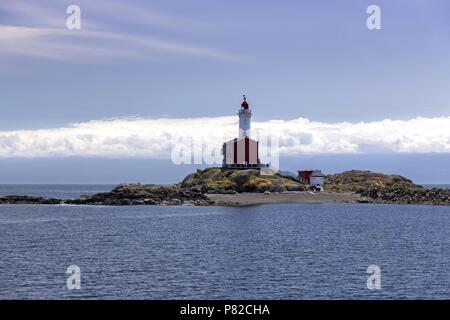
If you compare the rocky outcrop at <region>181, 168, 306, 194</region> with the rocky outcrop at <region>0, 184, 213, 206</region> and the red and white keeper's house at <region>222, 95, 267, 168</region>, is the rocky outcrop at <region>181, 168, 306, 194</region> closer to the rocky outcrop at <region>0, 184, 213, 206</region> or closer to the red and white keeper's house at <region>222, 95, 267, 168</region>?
the red and white keeper's house at <region>222, 95, 267, 168</region>

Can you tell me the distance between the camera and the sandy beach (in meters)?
127

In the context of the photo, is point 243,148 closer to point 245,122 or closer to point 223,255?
point 245,122

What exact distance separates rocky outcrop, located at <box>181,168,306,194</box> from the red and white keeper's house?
340 centimetres

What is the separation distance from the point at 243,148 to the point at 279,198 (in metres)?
19.2

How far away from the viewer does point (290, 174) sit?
156 meters

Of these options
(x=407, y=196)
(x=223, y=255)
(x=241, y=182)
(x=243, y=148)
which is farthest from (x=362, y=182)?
(x=223, y=255)

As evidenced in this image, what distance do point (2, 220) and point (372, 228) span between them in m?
62.0

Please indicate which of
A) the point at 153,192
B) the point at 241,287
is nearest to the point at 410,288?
the point at 241,287

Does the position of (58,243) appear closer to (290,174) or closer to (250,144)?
(250,144)

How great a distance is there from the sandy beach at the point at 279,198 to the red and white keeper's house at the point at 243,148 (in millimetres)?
13441

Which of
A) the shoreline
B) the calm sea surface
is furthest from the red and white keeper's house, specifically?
the calm sea surface

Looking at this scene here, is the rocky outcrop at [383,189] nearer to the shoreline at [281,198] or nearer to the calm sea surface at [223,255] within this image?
the shoreline at [281,198]

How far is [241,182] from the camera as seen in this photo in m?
141

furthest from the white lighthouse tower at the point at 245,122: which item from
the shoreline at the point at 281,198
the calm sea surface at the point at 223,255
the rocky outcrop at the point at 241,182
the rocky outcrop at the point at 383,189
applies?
the calm sea surface at the point at 223,255
